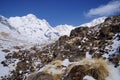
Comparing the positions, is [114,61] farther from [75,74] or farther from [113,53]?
[75,74]

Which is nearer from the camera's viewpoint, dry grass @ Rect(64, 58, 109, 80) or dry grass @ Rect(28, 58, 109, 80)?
dry grass @ Rect(64, 58, 109, 80)

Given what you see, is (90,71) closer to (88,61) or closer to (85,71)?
(85,71)

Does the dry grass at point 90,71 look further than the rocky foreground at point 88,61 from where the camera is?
No

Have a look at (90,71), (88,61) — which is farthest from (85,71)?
(88,61)

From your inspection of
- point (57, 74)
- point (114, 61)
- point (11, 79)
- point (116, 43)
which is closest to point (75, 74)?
point (57, 74)

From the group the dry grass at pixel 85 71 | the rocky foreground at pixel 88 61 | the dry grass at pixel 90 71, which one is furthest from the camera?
the rocky foreground at pixel 88 61

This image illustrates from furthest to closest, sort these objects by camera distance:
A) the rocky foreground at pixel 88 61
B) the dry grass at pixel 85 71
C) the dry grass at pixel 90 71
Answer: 1. the rocky foreground at pixel 88 61
2. the dry grass at pixel 85 71
3. the dry grass at pixel 90 71

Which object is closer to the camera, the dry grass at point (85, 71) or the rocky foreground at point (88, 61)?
the dry grass at point (85, 71)

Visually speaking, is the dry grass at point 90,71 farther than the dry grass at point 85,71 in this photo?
No

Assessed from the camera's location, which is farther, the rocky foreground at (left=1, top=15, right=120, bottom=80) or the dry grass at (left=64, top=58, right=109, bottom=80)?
the rocky foreground at (left=1, top=15, right=120, bottom=80)

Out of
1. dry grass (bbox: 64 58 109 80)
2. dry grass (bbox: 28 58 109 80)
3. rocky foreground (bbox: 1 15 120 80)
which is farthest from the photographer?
rocky foreground (bbox: 1 15 120 80)

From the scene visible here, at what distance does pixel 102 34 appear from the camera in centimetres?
3541

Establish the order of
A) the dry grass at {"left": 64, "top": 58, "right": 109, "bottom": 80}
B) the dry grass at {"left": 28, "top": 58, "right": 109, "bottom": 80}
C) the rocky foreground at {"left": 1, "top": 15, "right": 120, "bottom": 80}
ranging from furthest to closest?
1. the rocky foreground at {"left": 1, "top": 15, "right": 120, "bottom": 80}
2. the dry grass at {"left": 28, "top": 58, "right": 109, "bottom": 80}
3. the dry grass at {"left": 64, "top": 58, "right": 109, "bottom": 80}

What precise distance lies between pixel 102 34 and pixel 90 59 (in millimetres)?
7303
